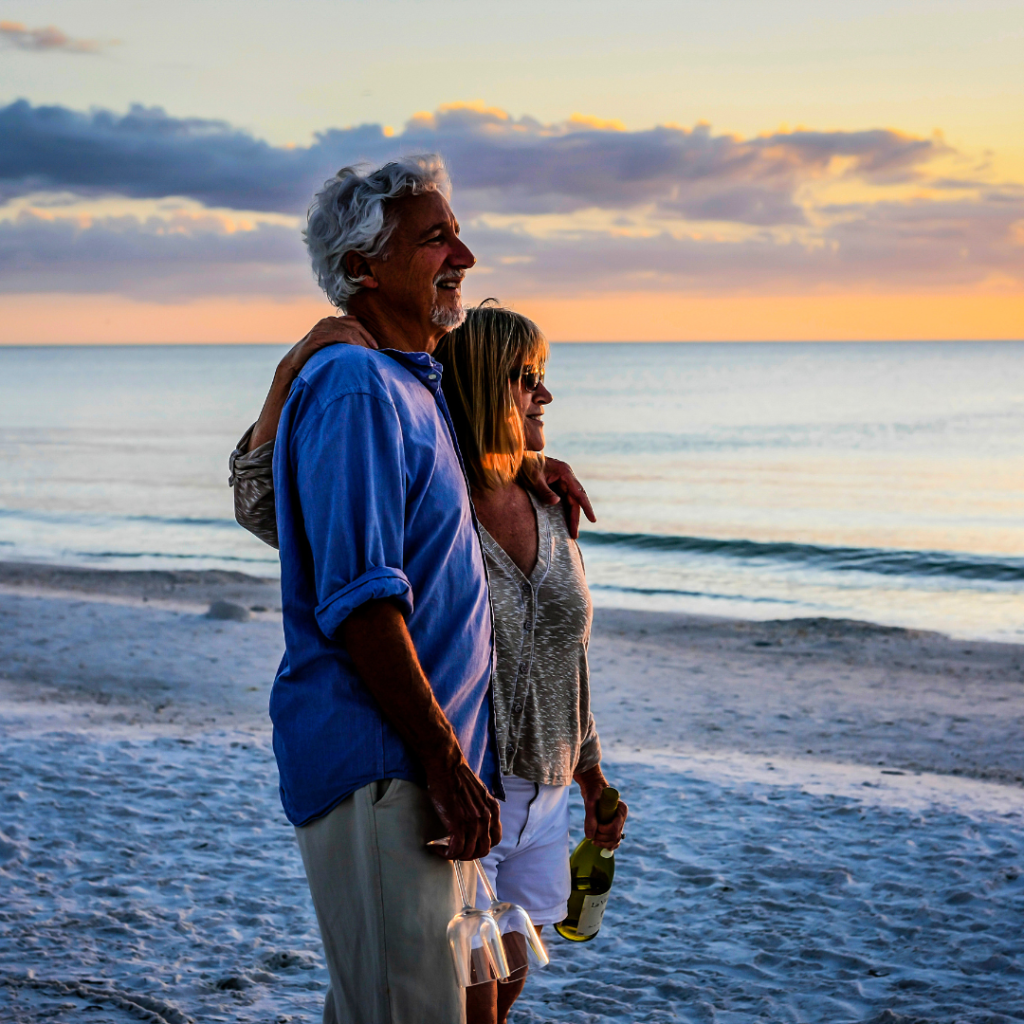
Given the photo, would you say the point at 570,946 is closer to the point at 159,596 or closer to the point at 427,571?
the point at 427,571

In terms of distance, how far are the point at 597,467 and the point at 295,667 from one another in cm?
3347

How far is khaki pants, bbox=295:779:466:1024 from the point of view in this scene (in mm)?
1854

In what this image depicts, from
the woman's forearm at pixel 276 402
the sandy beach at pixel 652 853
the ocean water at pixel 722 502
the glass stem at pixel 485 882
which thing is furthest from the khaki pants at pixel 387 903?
the ocean water at pixel 722 502

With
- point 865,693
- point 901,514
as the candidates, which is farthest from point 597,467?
point 865,693

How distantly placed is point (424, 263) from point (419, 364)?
22 cm

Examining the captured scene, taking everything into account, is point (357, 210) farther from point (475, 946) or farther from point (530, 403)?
point (475, 946)

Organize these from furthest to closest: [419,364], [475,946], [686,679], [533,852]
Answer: [686,679] → [533,852] → [419,364] → [475,946]

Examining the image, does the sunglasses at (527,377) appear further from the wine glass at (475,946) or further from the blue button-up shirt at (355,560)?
the wine glass at (475,946)

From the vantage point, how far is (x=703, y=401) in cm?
7106

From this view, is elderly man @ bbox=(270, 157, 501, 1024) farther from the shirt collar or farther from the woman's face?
the woman's face

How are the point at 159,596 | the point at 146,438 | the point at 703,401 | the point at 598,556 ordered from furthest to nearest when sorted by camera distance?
the point at 703,401 < the point at 146,438 < the point at 598,556 < the point at 159,596

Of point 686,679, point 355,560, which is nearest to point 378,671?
point 355,560

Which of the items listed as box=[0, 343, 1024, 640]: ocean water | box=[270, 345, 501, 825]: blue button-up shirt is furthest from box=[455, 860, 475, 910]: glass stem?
box=[0, 343, 1024, 640]: ocean water

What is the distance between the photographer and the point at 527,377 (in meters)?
2.61
